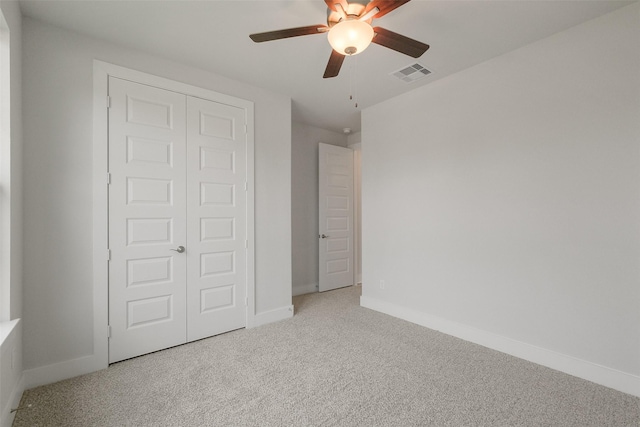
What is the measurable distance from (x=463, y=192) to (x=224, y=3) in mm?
2762

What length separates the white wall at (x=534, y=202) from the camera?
6.87 ft

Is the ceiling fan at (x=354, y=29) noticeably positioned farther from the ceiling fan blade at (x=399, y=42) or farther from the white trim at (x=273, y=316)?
the white trim at (x=273, y=316)

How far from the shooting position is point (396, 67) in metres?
2.91

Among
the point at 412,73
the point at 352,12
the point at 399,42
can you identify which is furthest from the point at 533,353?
the point at 352,12

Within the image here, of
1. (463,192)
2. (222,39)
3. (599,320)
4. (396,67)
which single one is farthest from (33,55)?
(599,320)

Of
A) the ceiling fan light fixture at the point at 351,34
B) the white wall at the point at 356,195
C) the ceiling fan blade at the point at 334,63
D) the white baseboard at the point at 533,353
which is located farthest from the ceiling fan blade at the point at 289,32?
the white wall at the point at 356,195

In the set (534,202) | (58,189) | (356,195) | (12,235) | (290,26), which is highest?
(290,26)

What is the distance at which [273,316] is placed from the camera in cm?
347

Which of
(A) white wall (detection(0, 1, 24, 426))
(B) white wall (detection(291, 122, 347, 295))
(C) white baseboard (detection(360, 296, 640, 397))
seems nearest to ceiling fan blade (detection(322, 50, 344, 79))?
(A) white wall (detection(0, 1, 24, 426))

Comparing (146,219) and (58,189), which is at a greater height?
(58,189)

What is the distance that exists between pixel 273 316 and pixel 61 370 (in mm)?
1934

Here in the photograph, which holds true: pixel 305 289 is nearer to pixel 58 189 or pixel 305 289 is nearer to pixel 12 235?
pixel 58 189

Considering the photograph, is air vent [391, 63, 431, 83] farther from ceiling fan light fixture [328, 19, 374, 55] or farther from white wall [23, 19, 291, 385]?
white wall [23, 19, 291, 385]

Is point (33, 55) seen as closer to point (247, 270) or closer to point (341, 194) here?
point (247, 270)
